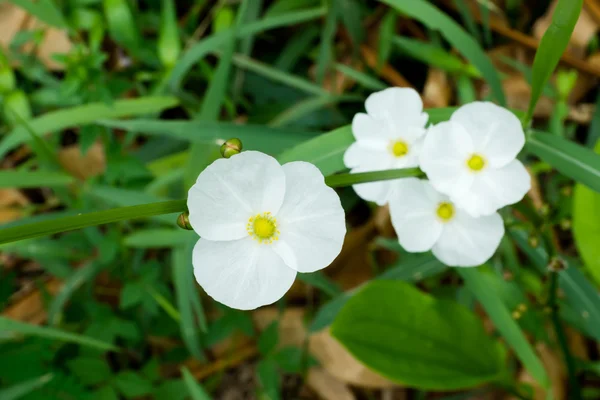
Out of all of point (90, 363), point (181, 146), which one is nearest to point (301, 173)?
point (90, 363)

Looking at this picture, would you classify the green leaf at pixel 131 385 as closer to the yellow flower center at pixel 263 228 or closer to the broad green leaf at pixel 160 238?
the broad green leaf at pixel 160 238

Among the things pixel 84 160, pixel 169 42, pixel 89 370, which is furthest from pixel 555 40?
pixel 84 160

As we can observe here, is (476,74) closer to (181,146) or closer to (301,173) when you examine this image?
(181,146)

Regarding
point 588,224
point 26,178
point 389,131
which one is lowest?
point 26,178

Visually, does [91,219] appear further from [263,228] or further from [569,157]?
[569,157]

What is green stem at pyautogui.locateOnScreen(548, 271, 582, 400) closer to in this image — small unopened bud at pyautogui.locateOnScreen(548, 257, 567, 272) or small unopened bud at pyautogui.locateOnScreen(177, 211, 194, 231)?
small unopened bud at pyautogui.locateOnScreen(548, 257, 567, 272)

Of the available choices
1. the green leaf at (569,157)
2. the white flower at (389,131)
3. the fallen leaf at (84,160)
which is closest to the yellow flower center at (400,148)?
the white flower at (389,131)

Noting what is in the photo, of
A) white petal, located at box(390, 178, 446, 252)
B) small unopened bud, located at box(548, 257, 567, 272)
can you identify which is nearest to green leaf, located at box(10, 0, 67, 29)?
white petal, located at box(390, 178, 446, 252)
